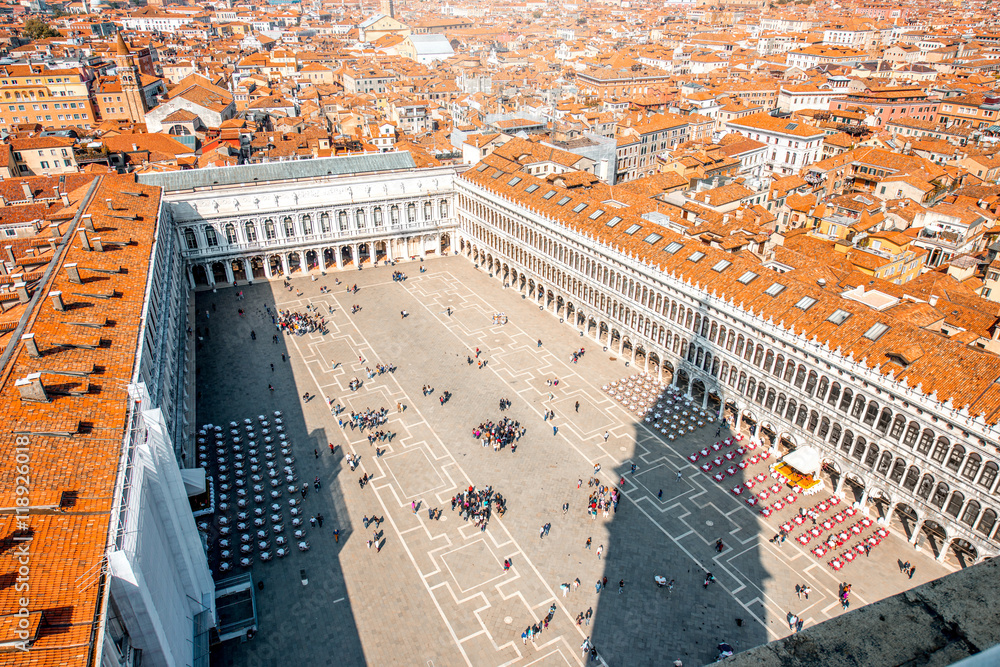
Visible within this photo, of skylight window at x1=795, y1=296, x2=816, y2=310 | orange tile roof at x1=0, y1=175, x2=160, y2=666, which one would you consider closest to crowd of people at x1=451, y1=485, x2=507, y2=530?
orange tile roof at x1=0, y1=175, x2=160, y2=666

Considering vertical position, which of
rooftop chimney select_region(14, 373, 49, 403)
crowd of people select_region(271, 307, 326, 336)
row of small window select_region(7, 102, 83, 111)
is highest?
row of small window select_region(7, 102, 83, 111)

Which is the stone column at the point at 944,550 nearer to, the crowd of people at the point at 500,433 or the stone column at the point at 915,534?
the stone column at the point at 915,534

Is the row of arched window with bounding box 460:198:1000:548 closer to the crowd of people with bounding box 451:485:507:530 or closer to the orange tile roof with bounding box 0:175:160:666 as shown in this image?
the crowd of people with bounding box 451:485:507:530

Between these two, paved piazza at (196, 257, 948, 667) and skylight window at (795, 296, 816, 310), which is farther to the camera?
skylight window at (795, 296, 816, 310)

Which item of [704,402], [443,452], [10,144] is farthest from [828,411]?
[10,144]

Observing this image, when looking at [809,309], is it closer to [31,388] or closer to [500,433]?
[500,433]

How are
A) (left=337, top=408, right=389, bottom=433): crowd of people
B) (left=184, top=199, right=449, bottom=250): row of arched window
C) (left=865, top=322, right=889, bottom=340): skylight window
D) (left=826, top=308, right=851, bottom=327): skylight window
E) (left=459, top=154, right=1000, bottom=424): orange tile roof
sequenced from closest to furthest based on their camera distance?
(left=459, top=154, right=1000, bottom=424): orange tile roof < (left=865, top=322, right=889, bottom=340): skylight window < (left=826, top=308, right=851, bottom=327): skylight window < (left=337, top=408, right=389, bottom=433): crowd of people < (left=184, top=199, right=449, bottom=250): row of arched window

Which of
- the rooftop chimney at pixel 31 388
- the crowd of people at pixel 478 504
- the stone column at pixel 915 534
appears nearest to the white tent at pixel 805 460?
the stone column at pixel 915 534
